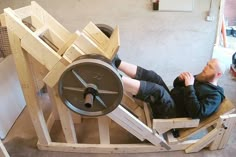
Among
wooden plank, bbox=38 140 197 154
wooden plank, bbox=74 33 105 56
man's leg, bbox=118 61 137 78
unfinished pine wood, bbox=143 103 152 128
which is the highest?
wooden plank, bbox=74 33 105 56

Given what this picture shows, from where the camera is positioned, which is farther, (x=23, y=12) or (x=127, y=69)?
(x=127, y=69)

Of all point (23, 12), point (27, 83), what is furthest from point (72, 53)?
point (23, 12)

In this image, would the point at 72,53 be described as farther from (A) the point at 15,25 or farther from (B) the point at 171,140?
(B) the point at 171,140

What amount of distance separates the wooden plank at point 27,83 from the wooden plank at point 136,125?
53cm

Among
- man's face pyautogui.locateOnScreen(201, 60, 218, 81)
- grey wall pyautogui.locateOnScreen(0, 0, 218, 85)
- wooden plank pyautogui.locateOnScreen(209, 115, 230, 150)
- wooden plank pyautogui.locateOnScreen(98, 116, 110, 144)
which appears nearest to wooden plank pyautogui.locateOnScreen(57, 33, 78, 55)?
wooden plank pyautogui.locateOnScreen(98, 116, 110, 144)

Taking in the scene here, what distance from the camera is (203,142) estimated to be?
65.6 inches

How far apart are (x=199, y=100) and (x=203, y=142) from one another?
334 mm

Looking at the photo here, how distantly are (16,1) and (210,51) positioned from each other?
2030mm

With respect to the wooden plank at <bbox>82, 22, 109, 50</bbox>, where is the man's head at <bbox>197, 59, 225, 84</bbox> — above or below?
below

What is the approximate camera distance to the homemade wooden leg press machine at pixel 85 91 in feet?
4.06

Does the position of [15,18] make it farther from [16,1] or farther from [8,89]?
[16,1]

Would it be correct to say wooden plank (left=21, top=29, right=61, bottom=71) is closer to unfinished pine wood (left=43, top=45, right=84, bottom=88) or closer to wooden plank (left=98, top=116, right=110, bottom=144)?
unfinished pine wood (left=43, top=45, right=84, bottom=88)

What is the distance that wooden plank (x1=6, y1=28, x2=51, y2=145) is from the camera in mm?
1311

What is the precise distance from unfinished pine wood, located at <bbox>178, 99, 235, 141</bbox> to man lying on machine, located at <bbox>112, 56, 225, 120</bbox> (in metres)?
0.04
